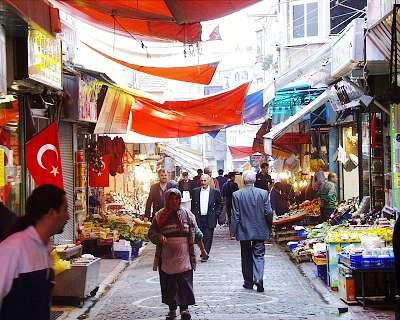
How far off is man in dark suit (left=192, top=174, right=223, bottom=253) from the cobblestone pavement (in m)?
1.05

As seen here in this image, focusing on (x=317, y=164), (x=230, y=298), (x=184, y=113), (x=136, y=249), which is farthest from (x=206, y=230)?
(x=317, y=164)

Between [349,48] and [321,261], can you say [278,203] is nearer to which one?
[321,261]

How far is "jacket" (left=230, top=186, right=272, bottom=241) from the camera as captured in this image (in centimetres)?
1259

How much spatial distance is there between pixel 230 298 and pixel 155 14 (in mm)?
4823

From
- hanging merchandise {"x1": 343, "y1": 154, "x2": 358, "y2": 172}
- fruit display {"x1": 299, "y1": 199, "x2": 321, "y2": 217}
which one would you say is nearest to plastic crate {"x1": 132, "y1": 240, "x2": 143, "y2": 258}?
fruit display {"x1": 299, "y1": 199, "x2": 321, "y2": 217}

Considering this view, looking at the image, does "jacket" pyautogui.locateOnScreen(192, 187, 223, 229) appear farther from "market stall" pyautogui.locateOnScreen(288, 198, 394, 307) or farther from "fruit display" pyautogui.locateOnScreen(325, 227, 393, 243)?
"fruit display" pyautogui.locateOnScreen(325, 227, 393, 243)

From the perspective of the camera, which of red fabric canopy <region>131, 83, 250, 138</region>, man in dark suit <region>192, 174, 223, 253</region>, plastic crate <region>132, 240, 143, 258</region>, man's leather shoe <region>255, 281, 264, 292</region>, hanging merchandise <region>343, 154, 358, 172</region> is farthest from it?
hanging merchandise <region>343, 154, 358, 172</region>

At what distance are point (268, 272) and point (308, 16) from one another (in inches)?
674

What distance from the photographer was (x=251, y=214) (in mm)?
12695

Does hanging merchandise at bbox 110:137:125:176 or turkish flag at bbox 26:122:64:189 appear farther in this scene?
hanging merchandise at bbox 110:137:125:176

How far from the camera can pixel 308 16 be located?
30.0m

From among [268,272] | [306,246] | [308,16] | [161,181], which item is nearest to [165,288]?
[268,272]

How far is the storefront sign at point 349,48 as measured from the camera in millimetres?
12688

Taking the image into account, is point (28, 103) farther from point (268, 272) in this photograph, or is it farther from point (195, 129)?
point (195, 129)
